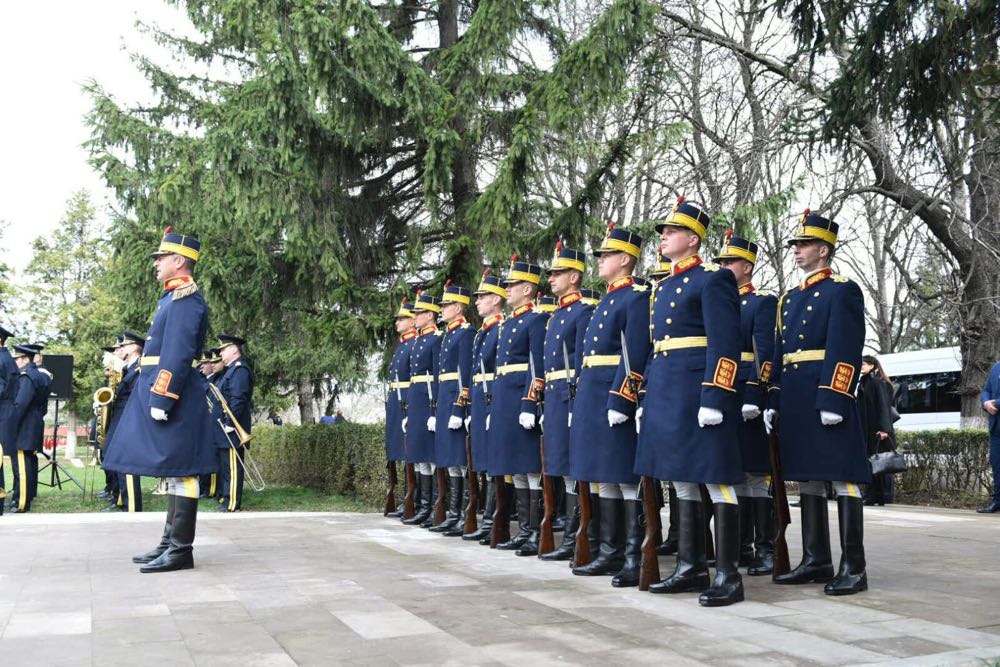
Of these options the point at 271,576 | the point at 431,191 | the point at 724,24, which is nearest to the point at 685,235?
the point at 271,576

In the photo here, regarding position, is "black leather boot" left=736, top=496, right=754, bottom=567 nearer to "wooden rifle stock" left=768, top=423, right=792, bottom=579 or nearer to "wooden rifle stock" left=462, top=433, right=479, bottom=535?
"wooden rifle stock" left=768, top=423, right=792, bottom=579

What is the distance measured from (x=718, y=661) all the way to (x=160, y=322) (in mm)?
4688

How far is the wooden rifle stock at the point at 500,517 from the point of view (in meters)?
8.45

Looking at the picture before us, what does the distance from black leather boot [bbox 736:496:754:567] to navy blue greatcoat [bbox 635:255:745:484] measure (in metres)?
1.45

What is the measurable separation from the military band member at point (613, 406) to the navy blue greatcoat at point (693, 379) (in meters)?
0.40

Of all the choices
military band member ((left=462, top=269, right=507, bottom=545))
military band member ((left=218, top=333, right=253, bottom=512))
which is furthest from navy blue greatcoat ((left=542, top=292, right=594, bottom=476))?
military band member ((left=218, top=333, right=253, bottom=512))

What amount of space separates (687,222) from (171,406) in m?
3.69

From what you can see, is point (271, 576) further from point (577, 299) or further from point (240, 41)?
point (240, 41)

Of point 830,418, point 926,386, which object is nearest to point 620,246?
point 830,418

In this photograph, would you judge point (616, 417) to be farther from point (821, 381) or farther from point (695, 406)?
point (821, 381)

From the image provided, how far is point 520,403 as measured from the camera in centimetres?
815

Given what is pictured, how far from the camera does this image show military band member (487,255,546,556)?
26.3 ft

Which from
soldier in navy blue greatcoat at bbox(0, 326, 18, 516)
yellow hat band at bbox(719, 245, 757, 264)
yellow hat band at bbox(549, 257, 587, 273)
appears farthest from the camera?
soldier in navy blue greatcoat at bbox(0, 326, 18, 516)

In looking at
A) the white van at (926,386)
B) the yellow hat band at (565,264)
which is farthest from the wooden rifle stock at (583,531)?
the white van at (926,386)
